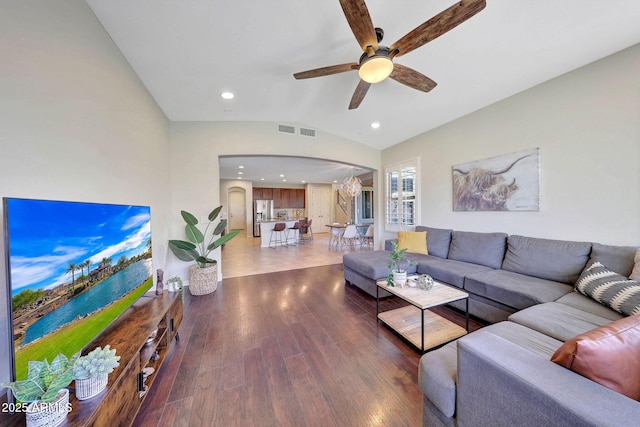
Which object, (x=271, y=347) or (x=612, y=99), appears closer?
(x=271, y=347)

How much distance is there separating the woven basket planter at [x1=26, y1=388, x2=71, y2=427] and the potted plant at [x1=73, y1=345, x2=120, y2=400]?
75 millimetres

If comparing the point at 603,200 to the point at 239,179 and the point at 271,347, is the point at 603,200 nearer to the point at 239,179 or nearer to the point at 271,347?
the point at 271,347

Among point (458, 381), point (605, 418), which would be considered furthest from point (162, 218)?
point (605, 418)

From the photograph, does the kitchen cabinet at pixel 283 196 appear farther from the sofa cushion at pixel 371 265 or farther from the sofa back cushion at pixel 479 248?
the sofa back cushion at pixel 479 248

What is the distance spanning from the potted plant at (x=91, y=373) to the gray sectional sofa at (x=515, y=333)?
1526 millimetres

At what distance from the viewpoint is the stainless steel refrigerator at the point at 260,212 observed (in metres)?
9.38

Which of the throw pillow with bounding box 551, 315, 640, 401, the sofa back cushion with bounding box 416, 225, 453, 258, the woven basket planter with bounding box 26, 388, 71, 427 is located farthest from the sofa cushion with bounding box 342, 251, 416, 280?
the woven basket planter with bounding box 26, 388, 71, 427

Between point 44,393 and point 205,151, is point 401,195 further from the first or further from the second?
point 44,393

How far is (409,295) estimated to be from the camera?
79.6 inches

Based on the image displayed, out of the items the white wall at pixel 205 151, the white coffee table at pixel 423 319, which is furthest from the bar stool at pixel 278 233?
the white coffee table at pixel 423 319

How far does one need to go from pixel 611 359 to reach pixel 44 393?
6.74 feet

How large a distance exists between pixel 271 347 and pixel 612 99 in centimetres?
406

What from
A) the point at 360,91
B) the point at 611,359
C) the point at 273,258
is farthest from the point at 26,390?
the point at 273,258

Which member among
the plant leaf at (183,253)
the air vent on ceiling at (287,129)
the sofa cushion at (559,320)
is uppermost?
the air vent on ceiling at (287,129)
